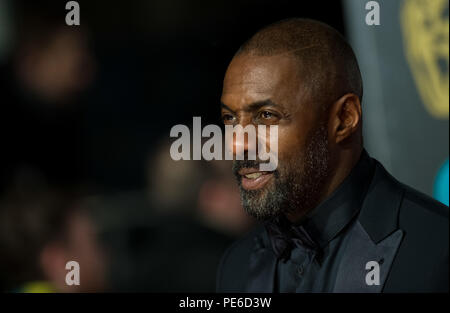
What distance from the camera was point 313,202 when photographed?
5.11ft

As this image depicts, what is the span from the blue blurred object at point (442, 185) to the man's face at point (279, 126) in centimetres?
50

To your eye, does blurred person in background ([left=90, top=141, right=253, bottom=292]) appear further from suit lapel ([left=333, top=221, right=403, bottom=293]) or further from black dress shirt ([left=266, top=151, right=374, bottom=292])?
suit lapel ([left=333, top=221, right=403, bottom=293])

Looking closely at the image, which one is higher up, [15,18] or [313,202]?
[15,18]

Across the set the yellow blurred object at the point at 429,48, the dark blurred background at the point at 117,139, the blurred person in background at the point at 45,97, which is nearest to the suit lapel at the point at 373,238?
the yellow blurred object at the point at 429,48

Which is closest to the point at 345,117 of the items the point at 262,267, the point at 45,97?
the point at 262,267

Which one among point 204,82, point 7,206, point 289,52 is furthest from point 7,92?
point 289,52

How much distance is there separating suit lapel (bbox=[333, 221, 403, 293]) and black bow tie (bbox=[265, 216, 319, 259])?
0.35ft

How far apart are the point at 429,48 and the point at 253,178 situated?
30.7 inches

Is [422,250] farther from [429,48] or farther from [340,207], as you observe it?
[429,48]

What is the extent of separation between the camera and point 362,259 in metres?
1.45

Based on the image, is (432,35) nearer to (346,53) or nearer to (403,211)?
(346,53)

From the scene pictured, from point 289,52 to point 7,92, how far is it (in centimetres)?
158

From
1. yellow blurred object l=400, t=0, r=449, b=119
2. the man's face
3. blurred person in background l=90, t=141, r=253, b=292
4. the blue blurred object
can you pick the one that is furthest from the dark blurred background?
the man's face

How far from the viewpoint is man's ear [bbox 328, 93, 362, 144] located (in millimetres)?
1496
